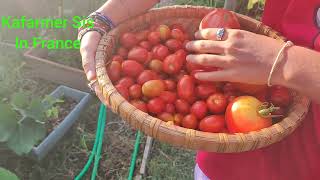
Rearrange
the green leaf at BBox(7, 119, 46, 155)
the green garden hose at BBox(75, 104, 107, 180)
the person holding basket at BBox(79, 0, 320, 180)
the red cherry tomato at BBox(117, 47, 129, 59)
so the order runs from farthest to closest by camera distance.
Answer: the green garden hose at BBox(75, 104, 107, 180), the green leaf at BBox(7, 119, 46, 155), the red cherry tomato at BBox(117, 47, 129, 59), the person holding basket at BBox(79, 0, 320, 180)

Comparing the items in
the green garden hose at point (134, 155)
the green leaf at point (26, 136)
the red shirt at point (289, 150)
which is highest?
the red shirt at point (289, 150)

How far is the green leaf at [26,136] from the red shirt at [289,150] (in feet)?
2.72

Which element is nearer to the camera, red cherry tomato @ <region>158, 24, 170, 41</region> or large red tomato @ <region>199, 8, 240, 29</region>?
large red tomato @ <region>199, 8, 240, 29</region>

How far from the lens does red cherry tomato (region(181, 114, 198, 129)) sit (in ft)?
3.46

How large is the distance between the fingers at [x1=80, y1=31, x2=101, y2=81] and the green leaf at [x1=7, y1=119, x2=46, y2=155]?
0.71 m

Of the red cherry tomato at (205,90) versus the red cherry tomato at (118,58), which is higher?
the red cherry tomato at (118,58)

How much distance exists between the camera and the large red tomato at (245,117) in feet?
3.26

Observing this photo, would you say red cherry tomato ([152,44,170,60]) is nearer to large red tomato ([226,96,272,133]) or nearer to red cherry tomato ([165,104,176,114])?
red cherry tomato ([165,104,176,114])

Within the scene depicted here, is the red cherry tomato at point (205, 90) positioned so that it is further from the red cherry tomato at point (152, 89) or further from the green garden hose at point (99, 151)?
the green garden hose at point (99, 151)

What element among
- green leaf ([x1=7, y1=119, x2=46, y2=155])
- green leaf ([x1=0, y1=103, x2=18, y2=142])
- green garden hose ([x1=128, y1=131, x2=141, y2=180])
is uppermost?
green leaf ([x1=0, y1=103, x2=18, y2=142])

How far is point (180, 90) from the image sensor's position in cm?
112

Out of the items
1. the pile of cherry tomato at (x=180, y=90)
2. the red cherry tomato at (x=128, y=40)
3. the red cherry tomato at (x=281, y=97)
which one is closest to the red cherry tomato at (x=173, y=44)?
the pile of cherry tomato at (x=180, y=90)

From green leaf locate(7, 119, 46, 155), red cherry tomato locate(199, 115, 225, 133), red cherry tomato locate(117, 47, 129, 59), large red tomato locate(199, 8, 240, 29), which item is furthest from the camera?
green leaf locate(7, 119, 46, 155)

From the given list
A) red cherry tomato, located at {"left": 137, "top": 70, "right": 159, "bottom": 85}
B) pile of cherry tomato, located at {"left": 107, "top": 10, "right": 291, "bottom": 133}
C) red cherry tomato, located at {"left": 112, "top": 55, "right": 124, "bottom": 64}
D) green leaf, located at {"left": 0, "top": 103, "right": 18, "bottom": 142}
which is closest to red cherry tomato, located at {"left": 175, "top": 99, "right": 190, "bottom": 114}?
pile of cherry tomato, located at {"left": 107, "top": 10, "right": 291, "bottom": 133}
